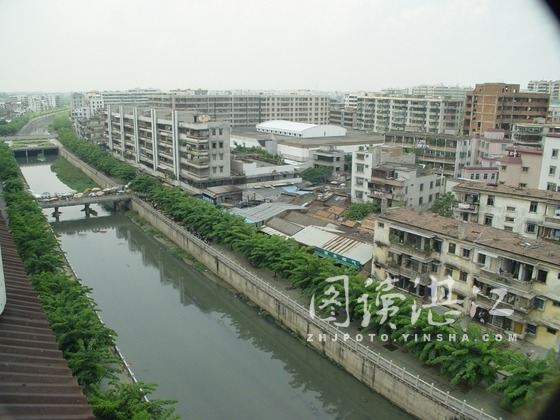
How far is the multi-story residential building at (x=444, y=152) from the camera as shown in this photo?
2322 cm

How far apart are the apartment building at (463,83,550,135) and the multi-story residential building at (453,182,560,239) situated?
18.8m

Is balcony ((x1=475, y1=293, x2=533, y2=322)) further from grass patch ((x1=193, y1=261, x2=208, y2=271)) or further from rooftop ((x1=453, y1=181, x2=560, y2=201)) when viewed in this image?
grass patch ((x1=193, y1=261, x2=208, y2=271))

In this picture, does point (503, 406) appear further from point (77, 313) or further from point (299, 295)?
point (77, 313)

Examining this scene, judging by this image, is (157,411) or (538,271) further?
(538,271)

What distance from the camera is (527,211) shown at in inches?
504

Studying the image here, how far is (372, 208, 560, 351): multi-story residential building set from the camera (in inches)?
362

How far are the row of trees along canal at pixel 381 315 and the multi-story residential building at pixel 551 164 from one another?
8.10 meters

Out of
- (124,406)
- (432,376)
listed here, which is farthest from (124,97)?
(124,406)

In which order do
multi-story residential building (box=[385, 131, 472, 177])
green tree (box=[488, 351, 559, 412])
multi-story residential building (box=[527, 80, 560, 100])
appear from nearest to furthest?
green tree (box=[488, 351, 559, 412]), multi-story residential building (box=[385, 131, 472, 177]), multi-story residential building (box=[527, 80, 560, 100])

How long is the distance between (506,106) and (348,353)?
2591 cm

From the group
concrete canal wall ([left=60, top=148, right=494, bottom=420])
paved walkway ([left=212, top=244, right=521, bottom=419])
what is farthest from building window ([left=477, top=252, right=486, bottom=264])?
concrete canal wall ([left=60, top=148, right=494, bottom=420])

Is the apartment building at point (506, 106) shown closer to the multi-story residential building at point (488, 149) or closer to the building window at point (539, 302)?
the multi-story residential building at point (488, 149)

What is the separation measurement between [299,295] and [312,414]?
3458 millimetres

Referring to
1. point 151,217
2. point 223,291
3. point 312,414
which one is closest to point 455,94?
point 151,217
